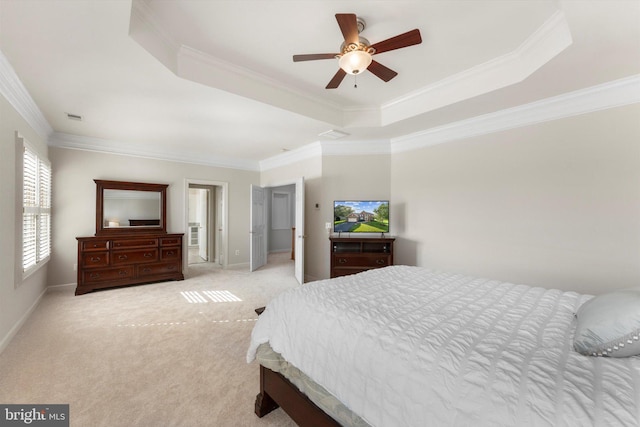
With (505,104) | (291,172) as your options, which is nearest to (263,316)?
(505,104)

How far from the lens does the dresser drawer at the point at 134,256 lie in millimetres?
4574

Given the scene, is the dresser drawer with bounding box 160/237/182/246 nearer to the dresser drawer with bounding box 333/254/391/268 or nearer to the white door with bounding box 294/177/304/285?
the white door with bounding box 294/177/304/285

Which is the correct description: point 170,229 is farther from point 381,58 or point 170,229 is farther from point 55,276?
point 381,58

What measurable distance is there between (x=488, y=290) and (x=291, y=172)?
4454 millimetres

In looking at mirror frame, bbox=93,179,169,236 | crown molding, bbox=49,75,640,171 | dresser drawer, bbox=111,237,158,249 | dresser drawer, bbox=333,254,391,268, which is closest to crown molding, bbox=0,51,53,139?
crown molding, bbox=49,75,640,171

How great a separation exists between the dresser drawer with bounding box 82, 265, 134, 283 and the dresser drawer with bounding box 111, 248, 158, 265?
109 mm

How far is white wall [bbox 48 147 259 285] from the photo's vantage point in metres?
4.45

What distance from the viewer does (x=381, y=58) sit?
2758mm

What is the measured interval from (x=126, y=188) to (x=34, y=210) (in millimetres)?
1598

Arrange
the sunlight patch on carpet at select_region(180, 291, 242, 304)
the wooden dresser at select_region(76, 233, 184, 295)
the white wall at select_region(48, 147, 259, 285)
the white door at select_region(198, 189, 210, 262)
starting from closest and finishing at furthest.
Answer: the sunlight patch on carpet at select_region(180, 291, 242, 304)
the wooden dresser at select_region(76, 233, 184, 295)
the white wall at select_region(48, 147, 259, 285)
the white door at select_region(198, 189, 210, 262)

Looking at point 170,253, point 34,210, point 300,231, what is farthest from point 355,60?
point 170,253

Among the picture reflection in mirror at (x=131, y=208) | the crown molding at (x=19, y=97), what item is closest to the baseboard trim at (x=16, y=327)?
the picture reflection in mirror at (x=131, y=208)

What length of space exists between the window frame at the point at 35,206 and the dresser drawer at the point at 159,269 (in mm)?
1247

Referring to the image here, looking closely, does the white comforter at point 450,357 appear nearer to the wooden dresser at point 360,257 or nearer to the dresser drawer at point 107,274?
the wooden dresser at point 360,257
